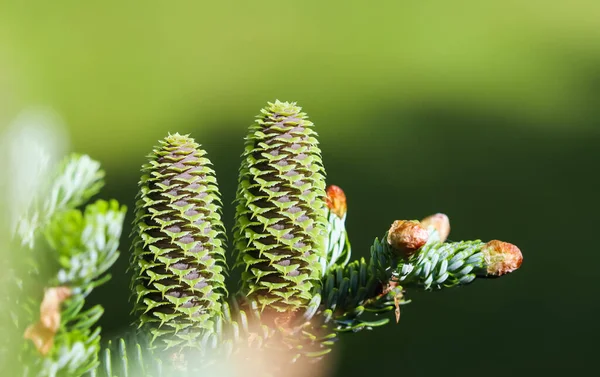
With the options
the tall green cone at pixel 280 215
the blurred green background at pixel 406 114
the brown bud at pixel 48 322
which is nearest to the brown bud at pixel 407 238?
the tall green cone at pixel 280 215

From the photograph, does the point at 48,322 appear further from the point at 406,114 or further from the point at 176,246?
the point at 406,114

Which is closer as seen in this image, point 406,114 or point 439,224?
point 439,224

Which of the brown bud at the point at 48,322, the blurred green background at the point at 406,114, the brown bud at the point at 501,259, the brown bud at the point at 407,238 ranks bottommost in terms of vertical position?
the blurred green background at the point at 406,114

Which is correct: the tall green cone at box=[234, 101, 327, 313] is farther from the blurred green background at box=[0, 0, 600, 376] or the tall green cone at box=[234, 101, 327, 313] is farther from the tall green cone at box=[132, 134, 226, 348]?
the blurred green background at box=[0, 0, 600, 376]

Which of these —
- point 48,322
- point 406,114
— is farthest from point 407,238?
point 406,114

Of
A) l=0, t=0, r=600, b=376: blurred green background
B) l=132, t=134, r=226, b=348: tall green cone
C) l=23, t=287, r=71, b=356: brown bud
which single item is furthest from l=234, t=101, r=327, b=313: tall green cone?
l=0, t=0, r=600, b=376: blurred green background

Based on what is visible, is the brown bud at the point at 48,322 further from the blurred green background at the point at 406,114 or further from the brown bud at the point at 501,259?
the blurred green background at the point at 406,114
